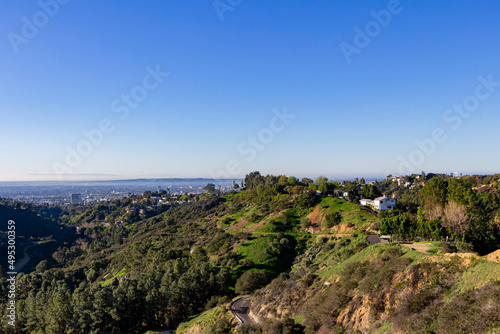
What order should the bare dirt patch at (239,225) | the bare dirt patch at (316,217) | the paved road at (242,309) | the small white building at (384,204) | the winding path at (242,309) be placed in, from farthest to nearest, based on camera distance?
1. the bare dirt patch at (239,225)
2. the small white building at (384,204)
3. the bare dirt patch at (316,217)
4. the paved road at (242,309)
5. the winding path at (242,309)

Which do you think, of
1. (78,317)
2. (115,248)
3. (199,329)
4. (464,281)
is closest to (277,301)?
(199,329)

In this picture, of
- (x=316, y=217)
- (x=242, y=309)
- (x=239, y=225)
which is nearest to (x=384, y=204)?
(x=316, y=217)

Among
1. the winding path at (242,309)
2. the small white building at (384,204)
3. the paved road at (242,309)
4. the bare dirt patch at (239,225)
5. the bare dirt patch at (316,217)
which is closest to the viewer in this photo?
the winding path at (242,309)

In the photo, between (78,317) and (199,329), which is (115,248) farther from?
(199,329)

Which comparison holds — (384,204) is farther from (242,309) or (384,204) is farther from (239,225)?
(242,309)

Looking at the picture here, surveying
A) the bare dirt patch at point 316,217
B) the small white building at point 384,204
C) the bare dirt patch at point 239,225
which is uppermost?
the small white building at point 384,204

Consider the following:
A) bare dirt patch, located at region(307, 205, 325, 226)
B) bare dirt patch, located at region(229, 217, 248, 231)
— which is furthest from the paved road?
bare dirt patch, located at region(229, 217, 248, 231)

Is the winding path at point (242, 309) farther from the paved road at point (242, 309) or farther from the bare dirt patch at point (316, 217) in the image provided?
the bare dirt patch at point (316, 217)

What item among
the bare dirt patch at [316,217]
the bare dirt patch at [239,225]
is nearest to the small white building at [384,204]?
the bare dirt patch at [316,217]

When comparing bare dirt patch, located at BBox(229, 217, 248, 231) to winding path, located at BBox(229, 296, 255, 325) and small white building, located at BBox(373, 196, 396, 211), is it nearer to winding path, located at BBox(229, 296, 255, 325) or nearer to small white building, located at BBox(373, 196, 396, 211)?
small white building, located at BBox(373, 196, 396, 211)
